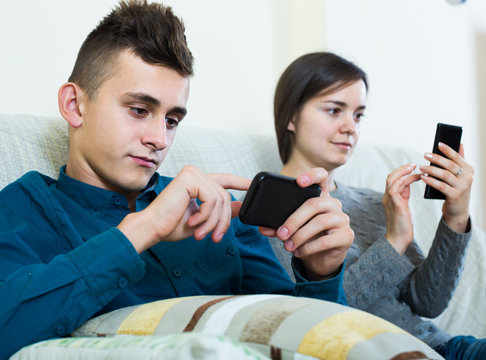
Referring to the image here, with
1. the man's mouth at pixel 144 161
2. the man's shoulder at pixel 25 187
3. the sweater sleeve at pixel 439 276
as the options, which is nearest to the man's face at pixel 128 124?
the man's mouth at pixel 144 161

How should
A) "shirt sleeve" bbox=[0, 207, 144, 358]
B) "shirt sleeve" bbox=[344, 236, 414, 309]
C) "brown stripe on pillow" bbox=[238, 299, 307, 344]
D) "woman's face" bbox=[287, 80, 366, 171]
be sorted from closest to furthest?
"brown stripe on pillow" bbox=[238, 299, 307, 344]
"shirt sleeve" bbox=[0, 207, 144, 358]
"shirt sleeve" bbox=[344, 236, 414, 309]
"woman's face" bbox=[287, 80, 366, 171]

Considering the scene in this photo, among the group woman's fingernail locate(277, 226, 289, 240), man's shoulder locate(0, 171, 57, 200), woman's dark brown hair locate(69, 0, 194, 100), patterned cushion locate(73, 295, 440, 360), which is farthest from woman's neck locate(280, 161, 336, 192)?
patterned cushion locate(73, 295, 440, 360)

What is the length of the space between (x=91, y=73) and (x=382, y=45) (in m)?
1.88

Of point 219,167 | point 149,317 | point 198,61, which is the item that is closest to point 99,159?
point 149,317

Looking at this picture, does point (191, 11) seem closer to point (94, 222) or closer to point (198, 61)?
point (198, 61)

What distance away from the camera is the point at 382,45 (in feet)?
8.36

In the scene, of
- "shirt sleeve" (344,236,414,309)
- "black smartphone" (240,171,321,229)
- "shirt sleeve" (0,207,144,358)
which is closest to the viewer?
"shirt sleeve" (0,207,144,358)

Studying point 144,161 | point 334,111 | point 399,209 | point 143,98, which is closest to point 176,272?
point 144,161

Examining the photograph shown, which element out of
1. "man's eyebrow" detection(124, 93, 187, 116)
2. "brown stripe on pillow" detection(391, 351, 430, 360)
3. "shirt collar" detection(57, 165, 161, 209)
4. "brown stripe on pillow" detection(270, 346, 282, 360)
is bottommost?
"brown stripe on pillow" detection(270, 346, 282, 360)

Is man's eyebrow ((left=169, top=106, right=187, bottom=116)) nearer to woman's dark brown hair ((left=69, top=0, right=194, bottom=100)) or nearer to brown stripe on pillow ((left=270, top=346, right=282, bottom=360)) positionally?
woman's dark brown hair ((left=69, top=0, right=194, bottom=100))

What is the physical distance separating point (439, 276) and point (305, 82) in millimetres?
714

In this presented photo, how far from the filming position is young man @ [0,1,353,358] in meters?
0.69

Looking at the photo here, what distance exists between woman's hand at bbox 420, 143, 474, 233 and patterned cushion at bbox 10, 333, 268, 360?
1.08 meters

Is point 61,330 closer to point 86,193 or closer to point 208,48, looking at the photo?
point 86,193
